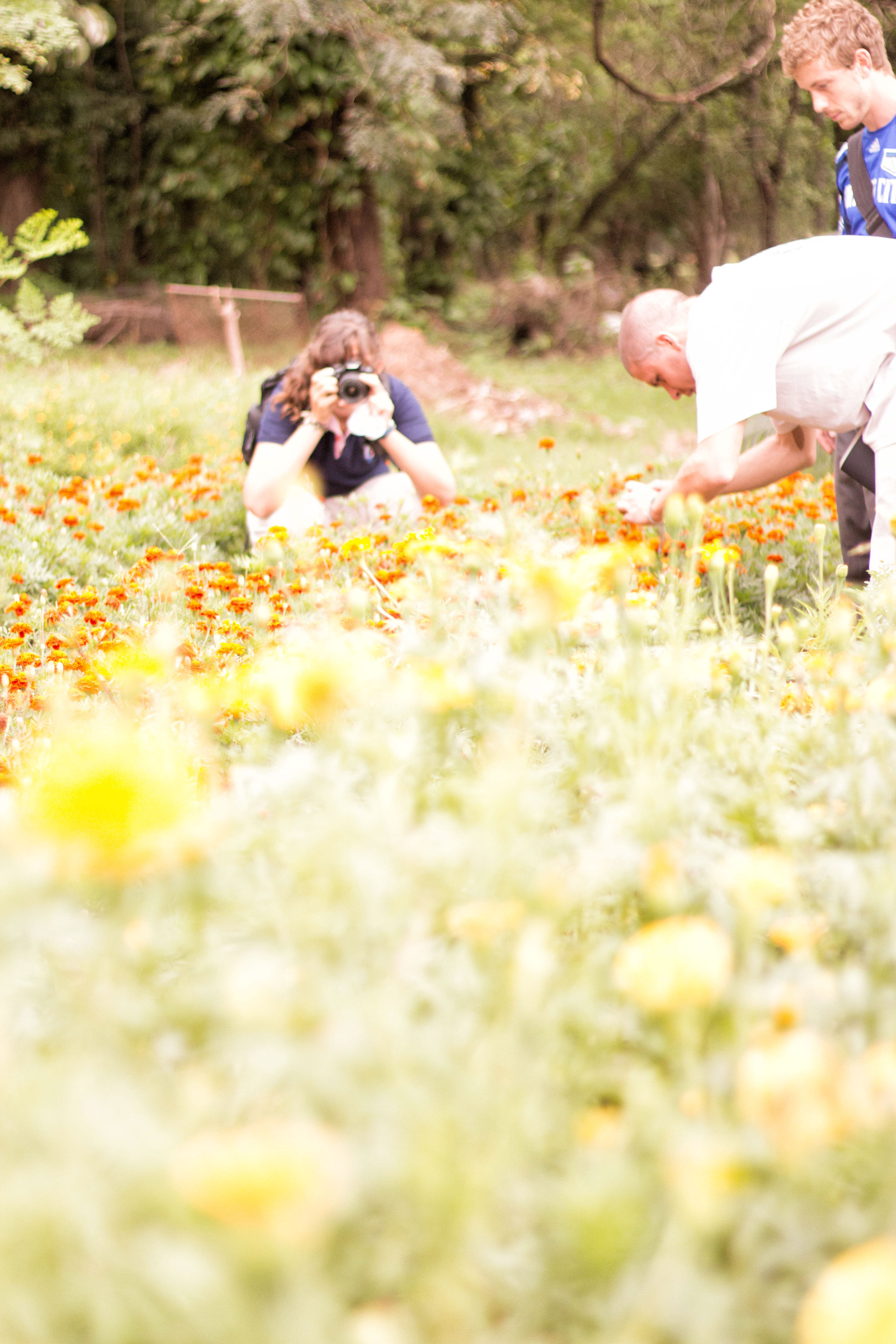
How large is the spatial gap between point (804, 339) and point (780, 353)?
0.66 ft

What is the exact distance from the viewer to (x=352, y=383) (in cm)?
372

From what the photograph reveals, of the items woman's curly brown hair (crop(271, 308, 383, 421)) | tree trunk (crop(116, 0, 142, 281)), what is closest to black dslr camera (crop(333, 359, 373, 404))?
woman's curly brown hair (crop(271, 308, 383, 421))

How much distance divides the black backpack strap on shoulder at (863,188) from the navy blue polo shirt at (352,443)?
1.65 m

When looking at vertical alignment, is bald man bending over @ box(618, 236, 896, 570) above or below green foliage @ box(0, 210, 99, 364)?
below

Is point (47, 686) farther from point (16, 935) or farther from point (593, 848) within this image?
point (593, 848)

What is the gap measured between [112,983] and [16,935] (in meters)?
0.22

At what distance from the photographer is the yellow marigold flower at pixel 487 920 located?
102 cm

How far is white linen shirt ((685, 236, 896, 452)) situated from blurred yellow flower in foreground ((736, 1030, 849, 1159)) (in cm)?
184

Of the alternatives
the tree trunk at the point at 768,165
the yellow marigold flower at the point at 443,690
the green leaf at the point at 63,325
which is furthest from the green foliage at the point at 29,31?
the tree trunk at the point at 768,165

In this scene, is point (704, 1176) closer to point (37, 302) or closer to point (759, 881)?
point (759, 881)

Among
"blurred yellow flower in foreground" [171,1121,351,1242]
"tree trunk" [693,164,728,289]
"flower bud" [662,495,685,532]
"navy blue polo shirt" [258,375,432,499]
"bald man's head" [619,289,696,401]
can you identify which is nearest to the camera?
"blurred yellow flower in foreground" [171,1121,351,1242]

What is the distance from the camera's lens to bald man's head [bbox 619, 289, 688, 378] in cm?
265

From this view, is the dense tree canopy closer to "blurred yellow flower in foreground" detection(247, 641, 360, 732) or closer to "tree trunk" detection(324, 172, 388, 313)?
"tree trunk" detection(324, 172, 388, 313)

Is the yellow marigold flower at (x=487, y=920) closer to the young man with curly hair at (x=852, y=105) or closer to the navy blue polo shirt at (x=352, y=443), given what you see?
the young man with curly hair at (x=852, y=105)
